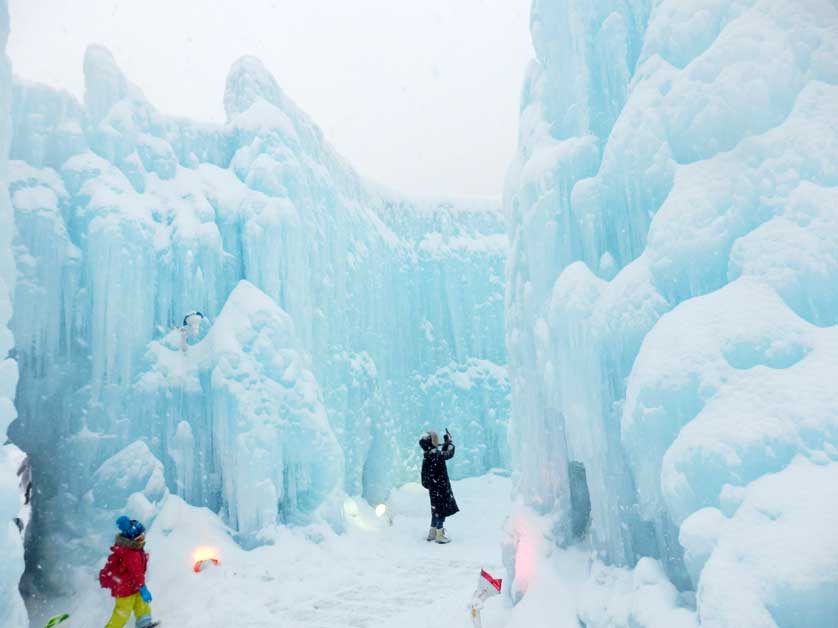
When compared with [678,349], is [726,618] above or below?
below

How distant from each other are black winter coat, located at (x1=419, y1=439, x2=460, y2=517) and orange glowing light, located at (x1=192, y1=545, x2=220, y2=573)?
3507mm

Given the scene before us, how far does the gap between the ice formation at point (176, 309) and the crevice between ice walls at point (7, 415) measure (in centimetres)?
166

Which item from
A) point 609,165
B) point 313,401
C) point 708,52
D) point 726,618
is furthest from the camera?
point 313,401

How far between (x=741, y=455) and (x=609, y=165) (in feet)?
8.74

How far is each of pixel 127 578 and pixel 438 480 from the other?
5.09 metres

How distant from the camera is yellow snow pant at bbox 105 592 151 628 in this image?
18.1 ft

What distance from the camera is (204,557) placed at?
738cm

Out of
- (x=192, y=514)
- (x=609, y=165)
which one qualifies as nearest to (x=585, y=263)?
(x=609, y=165)

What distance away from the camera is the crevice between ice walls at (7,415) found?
445 cm

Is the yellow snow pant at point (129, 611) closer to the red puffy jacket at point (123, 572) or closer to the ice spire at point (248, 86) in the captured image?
→ the red puffy jacket at point (123, 572)

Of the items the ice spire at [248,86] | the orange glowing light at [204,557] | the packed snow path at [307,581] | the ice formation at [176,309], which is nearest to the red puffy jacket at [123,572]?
the packed snow path at [307,581]

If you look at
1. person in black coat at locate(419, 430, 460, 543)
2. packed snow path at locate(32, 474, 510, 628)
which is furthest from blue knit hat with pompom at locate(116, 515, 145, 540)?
person in black coat at locate(419, 430, 460, 543)

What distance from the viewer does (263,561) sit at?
302 inches

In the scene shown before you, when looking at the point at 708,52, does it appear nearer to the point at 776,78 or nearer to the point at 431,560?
the point at 776,78
